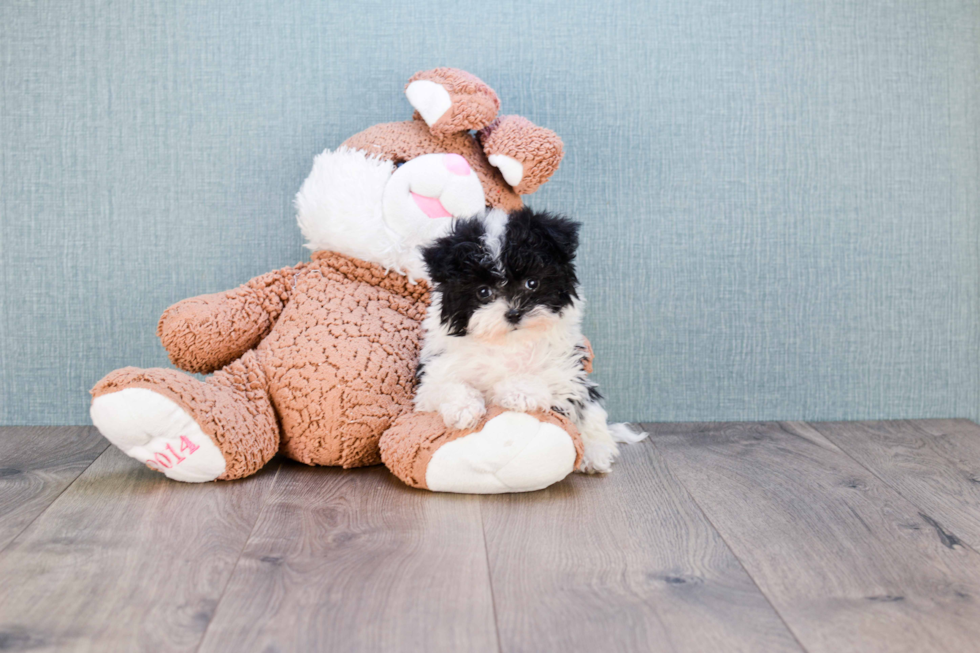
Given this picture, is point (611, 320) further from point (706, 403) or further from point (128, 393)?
point (128, 393)

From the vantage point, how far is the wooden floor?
792 millimetres

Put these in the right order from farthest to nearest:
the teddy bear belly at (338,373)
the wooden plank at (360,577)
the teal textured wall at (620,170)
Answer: the teal textured wall at (620,170) → the teddy bear belly at (338,373) → the wooden plank at (360,577)

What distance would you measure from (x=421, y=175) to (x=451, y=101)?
0.14 m

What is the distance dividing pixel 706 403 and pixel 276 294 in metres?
0.88

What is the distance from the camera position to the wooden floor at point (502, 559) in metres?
0.79

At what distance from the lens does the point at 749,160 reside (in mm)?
1605

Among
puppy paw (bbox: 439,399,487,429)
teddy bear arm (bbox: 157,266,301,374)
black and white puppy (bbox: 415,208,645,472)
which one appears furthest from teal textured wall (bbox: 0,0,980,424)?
puppy paw (bbox: 439,399,487,429)

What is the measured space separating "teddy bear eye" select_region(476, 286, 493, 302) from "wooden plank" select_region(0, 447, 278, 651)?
0.43 meters

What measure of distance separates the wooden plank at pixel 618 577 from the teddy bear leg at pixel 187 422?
0.38 m

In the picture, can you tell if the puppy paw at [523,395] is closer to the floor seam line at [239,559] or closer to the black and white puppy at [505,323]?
the black and white puppy at [505,323]

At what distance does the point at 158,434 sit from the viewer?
3.78 feet

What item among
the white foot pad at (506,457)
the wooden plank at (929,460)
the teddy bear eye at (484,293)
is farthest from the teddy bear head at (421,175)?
the wooden plank at (929,460)

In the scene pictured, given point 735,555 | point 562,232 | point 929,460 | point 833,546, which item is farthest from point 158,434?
point 929,460

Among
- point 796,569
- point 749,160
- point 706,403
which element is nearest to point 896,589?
point 796,569
